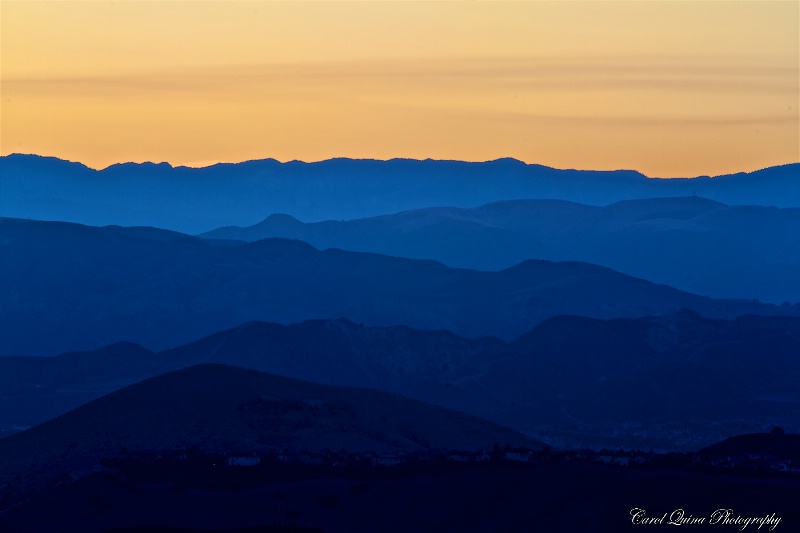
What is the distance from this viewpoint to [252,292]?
598 feet

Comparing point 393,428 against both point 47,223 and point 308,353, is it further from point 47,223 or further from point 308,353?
point 47,223

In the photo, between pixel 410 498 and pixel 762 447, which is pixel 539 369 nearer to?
pixel 762 447

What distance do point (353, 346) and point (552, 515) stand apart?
77700mm

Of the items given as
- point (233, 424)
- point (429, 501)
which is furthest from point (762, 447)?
point (233, 424)

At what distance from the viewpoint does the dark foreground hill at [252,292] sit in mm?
168375

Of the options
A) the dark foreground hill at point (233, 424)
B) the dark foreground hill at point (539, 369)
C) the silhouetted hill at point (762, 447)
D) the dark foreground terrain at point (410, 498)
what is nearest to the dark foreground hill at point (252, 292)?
the dark foreground hill at point (539, 369)

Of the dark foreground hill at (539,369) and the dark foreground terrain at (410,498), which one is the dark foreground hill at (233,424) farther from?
the dark foreground hill at (539,369)

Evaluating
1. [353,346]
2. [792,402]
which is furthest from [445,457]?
[353,346]

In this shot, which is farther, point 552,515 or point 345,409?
point 345,409

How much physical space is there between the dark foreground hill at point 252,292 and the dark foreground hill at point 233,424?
73.6m

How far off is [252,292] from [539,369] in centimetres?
5381

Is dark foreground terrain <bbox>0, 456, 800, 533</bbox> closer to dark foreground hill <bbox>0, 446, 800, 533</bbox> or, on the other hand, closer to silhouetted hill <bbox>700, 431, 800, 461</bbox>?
dark foreground hill <bbox>0, 446, 800, 533</bbox>

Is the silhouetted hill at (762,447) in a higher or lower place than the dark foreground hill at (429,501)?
higher

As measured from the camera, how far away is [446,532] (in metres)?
57.0
